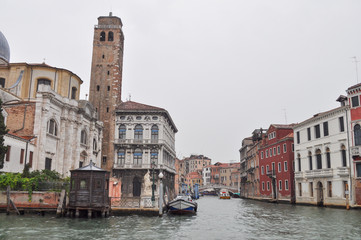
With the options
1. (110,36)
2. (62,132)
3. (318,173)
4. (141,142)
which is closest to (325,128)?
(318,173)

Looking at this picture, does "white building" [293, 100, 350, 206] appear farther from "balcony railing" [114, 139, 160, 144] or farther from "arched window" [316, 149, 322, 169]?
"balcony railing" [114, 139, 160, 144]

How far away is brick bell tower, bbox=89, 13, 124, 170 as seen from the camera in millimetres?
44966

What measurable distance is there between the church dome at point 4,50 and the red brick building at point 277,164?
33627 mm

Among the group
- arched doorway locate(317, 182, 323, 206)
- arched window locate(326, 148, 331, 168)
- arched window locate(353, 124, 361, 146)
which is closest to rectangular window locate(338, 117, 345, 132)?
arched window locate(353, 124, 361, 146)

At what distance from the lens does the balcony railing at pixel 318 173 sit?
32.0m

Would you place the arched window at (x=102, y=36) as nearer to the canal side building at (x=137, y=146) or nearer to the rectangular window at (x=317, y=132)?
the canal side building at (x=137, y=146)

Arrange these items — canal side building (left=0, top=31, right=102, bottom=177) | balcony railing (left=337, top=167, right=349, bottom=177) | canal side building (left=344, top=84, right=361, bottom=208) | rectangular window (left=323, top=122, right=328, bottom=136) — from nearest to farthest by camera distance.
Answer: canal side building (left=344, top=84, right=361, bottom=208), canal side building (left=0, top=31, right=102, bottom=177), balcony railing (left=337, top=167, right=349, bottom=177), rectangular window (left=323, top=122, right=328, bottom=136)

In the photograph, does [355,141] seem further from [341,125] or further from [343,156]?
[341,125]

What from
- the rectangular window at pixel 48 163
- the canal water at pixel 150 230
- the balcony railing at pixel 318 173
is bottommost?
Result: the canal water at pixel 150 230

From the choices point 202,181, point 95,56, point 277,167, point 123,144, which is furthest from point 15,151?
point 202,181

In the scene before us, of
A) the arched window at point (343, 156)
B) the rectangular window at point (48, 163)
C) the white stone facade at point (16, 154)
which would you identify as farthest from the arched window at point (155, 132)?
the arched window at point (343, 156)

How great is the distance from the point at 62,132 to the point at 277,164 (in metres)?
26.2

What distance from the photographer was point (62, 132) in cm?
3312

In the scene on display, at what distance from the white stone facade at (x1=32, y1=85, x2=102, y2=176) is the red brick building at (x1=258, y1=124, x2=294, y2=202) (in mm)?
22536
